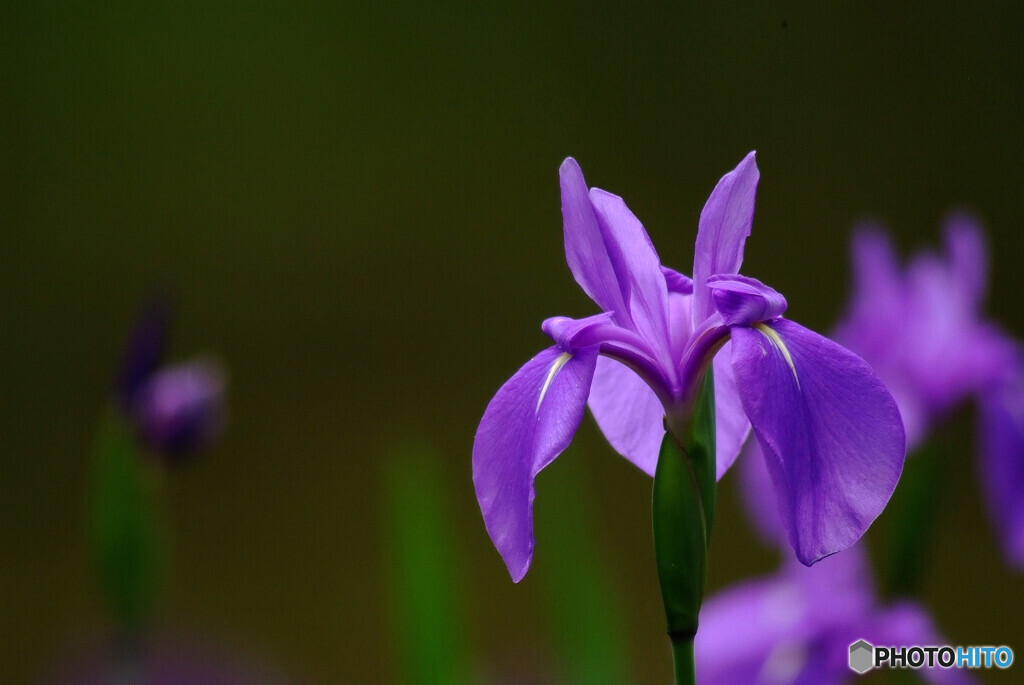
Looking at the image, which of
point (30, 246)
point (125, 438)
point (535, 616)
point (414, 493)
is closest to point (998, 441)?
point (414, 493)

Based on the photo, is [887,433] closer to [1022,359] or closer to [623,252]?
[623,252]

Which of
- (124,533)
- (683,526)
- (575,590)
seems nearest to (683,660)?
(683,526)

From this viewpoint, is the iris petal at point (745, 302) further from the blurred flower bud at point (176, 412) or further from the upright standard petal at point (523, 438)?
the blurred flower bud at point (176, 412)

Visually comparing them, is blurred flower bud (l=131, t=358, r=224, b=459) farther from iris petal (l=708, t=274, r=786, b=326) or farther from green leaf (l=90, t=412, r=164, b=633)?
iris petal (l=708, t=274, r=786, b=326)

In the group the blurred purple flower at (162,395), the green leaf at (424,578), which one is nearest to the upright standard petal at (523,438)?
the green leaf at (424,578)

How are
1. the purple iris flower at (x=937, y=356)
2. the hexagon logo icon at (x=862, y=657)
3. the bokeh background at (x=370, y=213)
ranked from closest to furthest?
1. the hexagon logo icon at (x=862, y=657)
2. the purple iris flower at (x=937, y=356)
3. the bokeh background at (x=370, y=213)

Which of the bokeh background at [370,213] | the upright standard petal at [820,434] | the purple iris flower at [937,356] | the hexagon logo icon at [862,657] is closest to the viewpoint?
the upright standard petal at [820,434]
